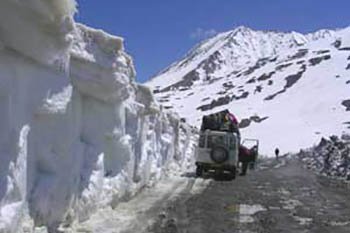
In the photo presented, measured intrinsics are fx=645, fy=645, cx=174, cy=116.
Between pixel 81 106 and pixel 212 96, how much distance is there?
15673 cm

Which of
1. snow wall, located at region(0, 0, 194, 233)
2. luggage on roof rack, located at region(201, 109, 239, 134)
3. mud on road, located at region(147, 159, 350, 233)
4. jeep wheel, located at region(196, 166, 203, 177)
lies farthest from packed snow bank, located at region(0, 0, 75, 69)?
luggage on roof rack, located at region(201, 109, 239, 134)

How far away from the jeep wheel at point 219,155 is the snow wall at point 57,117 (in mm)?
13945

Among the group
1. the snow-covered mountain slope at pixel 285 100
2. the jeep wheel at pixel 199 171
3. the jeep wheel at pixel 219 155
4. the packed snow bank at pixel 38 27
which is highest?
the snow-covered mountain slope at pixel 285 100

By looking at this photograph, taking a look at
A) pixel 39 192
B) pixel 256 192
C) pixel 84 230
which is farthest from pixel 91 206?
pixel 256 192

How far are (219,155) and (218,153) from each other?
0.34 ft

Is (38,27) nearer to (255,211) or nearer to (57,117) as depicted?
(57,117)

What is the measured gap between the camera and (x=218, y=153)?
29.2m

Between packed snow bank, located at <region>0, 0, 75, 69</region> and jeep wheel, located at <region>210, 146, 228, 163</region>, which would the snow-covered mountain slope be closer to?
jeep wheel, located at <region>210, 146, 228, 163</region>

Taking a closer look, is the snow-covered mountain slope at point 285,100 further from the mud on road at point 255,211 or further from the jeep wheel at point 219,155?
the mud on road at point 255,211

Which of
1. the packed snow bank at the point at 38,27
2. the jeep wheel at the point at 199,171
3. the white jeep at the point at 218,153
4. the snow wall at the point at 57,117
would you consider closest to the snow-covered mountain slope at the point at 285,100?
the white jeep at the point at 218,153

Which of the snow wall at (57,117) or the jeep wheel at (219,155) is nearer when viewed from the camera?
the snow wall at (57,117)

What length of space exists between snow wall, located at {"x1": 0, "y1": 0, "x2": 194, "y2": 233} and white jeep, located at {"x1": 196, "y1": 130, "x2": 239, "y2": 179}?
14.0 m

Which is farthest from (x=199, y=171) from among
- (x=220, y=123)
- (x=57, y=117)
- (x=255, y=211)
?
(x=57, y=117)

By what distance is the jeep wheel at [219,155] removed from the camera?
29062 mm
